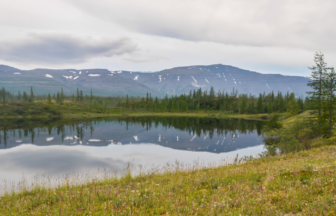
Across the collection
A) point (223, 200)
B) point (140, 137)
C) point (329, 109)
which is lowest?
point (140, 137)

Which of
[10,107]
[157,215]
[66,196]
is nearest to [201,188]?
[157,215]

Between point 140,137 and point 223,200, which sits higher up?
point 223,200

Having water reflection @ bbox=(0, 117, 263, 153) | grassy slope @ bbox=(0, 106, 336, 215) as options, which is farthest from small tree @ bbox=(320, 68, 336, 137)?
grassy slope @ bbox=(0, 106, 336, 215)

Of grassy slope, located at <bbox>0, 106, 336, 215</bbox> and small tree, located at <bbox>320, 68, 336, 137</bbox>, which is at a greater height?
small tree, located at <bbox>320, 68, 336, 137</bbox>

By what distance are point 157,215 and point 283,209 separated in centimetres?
473

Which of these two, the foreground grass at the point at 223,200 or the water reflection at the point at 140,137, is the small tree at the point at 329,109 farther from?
the foreground grass at the point at 223,200

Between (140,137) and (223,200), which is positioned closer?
(223,200)

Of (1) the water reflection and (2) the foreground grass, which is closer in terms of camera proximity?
(2) the foreground grass

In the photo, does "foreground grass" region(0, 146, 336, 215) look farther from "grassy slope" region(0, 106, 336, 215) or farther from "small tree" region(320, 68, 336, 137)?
"small tree" region(320, 68, 336, 137)

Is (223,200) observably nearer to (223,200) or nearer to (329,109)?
(223,200)

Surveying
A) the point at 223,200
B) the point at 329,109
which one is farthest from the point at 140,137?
the point at 223,200

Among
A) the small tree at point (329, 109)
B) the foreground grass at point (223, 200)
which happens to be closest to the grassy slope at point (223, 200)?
the foreground grass at point (223, 200)

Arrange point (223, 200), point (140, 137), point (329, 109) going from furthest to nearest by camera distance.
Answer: point (140, 137), point (329, 109), point (223, 200)

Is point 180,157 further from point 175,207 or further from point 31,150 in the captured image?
point 31,150
